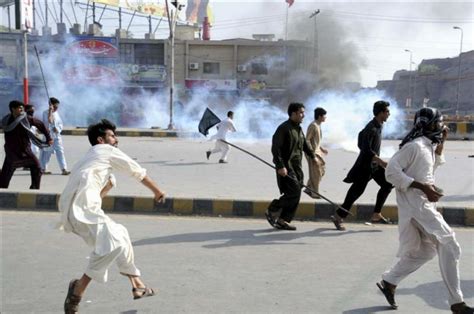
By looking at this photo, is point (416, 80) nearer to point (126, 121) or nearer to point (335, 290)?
point (126, 121)

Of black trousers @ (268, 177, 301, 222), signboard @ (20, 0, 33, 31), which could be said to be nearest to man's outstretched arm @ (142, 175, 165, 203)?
black trousers @ (268, 177, 301, 222)

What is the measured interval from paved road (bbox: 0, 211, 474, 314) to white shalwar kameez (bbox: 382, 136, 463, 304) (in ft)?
1.21

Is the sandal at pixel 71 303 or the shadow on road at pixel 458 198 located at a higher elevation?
the sandal at pixel 71 303

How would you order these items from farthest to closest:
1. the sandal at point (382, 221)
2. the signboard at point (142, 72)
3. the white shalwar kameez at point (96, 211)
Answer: the signboard at point (142, 72) → the sandal at point (382, 221) → the white shalwar kameez at point (96, 211)

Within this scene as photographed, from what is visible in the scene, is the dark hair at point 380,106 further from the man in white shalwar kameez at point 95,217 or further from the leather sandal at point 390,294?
the man in white shalwar kameez at point 95,217

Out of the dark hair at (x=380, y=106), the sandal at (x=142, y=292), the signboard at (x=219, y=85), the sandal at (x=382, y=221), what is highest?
the signboard at (x=219, y=85)

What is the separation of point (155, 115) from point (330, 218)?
28.3 metres

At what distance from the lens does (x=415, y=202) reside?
3771 millimetres

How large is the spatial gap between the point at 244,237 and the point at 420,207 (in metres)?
2.64

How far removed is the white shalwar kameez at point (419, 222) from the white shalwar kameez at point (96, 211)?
1899mm

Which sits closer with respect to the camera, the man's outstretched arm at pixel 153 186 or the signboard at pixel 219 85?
the man's outstretched arm at pixel 153 186

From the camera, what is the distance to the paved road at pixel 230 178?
812 cm

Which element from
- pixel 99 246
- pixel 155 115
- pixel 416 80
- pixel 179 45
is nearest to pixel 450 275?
pixel 99 246

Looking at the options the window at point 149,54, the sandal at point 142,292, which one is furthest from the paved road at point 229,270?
the window at point 149,54
